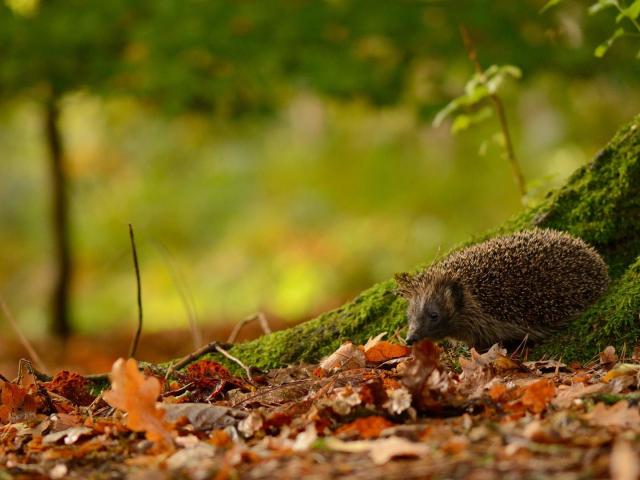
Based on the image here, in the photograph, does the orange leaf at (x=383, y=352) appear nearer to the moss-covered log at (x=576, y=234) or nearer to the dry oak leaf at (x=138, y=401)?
the moss-covered log at (x=576, y=234)

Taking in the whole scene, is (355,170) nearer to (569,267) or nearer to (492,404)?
(569,267)

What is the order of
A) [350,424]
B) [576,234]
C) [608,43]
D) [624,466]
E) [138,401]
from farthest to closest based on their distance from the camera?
[576,234]
[608,43]
[138,401]
[350,424]
[624,466]

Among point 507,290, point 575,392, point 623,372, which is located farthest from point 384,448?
point 507,290

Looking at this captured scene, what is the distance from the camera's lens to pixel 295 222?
790 inches

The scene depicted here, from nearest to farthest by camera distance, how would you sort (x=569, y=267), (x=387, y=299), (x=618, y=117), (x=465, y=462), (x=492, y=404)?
(x=465, y=462)
(x=492, y=404)
(x=569, y=267)
(x=387, y=299)
(x=618, y=117)

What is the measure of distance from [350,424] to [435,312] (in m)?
2.09

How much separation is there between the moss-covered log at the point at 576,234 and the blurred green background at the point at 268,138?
45 centimetres

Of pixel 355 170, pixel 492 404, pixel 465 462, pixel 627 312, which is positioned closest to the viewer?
pixel 465 462

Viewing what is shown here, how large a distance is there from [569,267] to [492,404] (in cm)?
203

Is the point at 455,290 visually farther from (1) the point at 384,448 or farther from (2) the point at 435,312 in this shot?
(1) the point at 384,448

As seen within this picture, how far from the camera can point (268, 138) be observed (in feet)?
68.2

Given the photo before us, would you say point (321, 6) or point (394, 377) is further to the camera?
point (321, 6)

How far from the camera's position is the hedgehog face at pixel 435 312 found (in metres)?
4.71

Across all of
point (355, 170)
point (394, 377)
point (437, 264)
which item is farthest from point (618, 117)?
point (394, 377)
